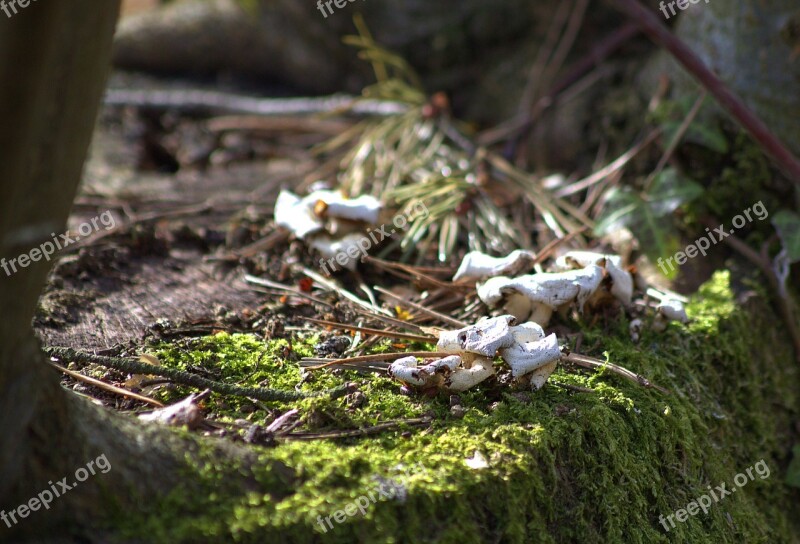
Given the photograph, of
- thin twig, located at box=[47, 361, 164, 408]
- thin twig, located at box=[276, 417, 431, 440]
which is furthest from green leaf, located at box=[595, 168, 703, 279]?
thin twig, located at box=[47, 361, 164, 408]

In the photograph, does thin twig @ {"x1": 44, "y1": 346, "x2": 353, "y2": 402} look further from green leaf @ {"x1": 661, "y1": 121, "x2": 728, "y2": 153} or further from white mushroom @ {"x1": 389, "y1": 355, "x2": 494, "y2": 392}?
green leaf @ {"x1": 661, "y1": 121, "x2": 728, "y2": 153}

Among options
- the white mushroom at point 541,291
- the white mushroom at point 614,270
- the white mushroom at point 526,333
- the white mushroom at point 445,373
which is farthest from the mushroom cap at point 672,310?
the white mushroom at point 445,373

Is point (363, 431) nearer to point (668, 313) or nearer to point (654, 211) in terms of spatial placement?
point (668, 313)

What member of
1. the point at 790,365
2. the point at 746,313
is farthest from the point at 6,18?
the point at 790,365

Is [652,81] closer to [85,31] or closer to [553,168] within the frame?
[553,168]

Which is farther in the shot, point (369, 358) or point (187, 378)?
point (369, 358)

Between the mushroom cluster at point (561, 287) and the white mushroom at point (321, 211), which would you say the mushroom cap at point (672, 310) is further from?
the white mushroom at point (321, 211)

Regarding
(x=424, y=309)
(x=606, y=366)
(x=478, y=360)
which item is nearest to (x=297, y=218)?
(x=424, y=309)
